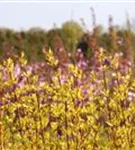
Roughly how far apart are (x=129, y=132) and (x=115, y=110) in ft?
0.52

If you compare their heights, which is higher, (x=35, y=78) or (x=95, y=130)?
(x=35, y=78)

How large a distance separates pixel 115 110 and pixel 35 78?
55cm

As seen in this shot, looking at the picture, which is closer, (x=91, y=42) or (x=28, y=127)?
(x=28, y=127)

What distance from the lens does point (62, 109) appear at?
412cm

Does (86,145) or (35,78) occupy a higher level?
(35,78)

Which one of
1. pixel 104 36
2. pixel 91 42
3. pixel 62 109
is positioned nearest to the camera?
pixel 62 109

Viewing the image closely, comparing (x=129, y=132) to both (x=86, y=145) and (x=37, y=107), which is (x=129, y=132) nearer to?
(x=86, y=145)

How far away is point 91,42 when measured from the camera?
873cm

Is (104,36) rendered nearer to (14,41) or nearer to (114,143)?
(14,41)

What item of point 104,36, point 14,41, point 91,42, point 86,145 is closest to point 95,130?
point 86,145

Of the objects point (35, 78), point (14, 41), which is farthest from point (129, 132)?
point (14, 41)

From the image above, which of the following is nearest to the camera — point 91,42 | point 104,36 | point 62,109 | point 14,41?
point 62,109

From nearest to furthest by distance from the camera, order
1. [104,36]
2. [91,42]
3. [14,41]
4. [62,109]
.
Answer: [62,109]
[91,42]
[14,41]
[104,36]

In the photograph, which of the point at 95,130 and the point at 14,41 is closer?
the point at 95,130
